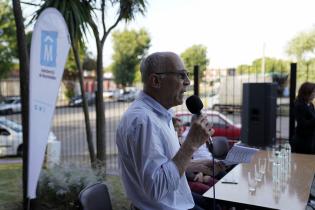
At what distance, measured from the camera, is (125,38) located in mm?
36219

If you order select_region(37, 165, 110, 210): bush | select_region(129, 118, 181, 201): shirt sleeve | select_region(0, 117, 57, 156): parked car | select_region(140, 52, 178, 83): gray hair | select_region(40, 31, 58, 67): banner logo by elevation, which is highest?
select_region(40, 31, 58, 67): banner logo

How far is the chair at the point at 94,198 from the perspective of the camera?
2135 mm

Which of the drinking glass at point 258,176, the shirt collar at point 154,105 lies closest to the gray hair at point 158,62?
the shirt collar at point 154,105

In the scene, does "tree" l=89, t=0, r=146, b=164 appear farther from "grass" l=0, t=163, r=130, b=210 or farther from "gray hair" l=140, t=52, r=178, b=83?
"gray hair" l=140, t=52, r=178, b=83

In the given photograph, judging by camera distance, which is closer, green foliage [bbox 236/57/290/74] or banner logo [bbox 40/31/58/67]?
banner logo [bbox 40/31/58/67]

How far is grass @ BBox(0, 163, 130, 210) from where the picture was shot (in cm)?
430

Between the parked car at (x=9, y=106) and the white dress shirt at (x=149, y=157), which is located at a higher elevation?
the white dress shirt at (x=149, y=157)

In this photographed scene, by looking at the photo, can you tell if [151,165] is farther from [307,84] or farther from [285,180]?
[307,84]

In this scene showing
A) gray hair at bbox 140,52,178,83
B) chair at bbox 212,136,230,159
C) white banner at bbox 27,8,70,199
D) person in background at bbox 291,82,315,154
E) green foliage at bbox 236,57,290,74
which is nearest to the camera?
gray hair at bbox 140,52,178,83

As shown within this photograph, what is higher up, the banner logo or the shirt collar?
the banner logo

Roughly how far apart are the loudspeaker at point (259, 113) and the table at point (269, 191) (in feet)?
9.74

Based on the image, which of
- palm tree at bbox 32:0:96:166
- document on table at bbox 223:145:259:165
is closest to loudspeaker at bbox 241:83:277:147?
palm tree at bbox 32:0:96:166

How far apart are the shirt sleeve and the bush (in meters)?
2.60

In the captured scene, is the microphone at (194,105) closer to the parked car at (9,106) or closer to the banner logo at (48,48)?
the banner logo at (48,48)
